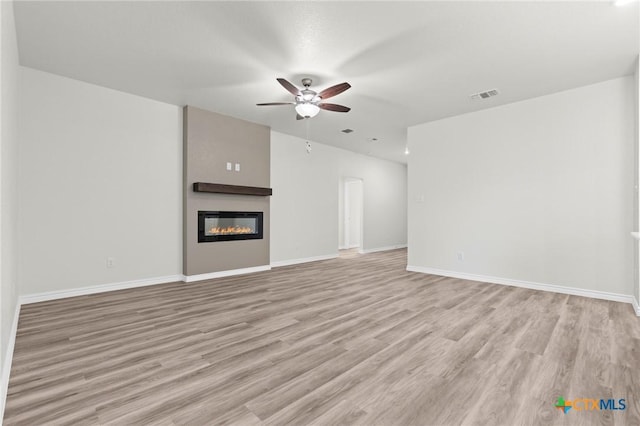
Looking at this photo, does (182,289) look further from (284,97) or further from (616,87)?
(616,87)

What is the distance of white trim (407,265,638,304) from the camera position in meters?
3.67

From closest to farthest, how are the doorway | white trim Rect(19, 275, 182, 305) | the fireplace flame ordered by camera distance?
white trim Rect(19, 275, 182, 305) → the fireplace flame → the doorway

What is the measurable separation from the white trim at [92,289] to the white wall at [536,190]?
169 inches

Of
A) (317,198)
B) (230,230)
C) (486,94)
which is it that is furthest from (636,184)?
(230,230)

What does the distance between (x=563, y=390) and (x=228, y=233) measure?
15.4 ft

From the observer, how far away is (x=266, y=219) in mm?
5844

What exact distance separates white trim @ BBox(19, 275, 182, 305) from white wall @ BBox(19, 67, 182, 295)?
2.1 inches

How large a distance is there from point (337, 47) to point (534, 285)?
411 cm

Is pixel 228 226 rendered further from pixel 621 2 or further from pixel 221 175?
pixel 621 2

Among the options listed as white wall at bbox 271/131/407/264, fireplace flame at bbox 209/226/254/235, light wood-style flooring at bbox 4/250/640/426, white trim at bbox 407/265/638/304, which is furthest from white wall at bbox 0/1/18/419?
white trim at bbox 407/265/638/304

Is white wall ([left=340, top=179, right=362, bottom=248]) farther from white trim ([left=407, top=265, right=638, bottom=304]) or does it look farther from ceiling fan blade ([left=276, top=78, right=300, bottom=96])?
ceiling fan blade ([left=276, top=78, right=300, bottom=96])

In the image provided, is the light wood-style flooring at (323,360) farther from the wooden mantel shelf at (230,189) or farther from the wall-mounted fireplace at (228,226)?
the wooden mantel shelf at (230,189)

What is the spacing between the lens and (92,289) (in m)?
3.97

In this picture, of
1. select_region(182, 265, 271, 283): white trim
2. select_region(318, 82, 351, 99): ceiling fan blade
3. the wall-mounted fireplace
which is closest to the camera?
select_region(318, 82, 351, 99): ceiling fan blade
